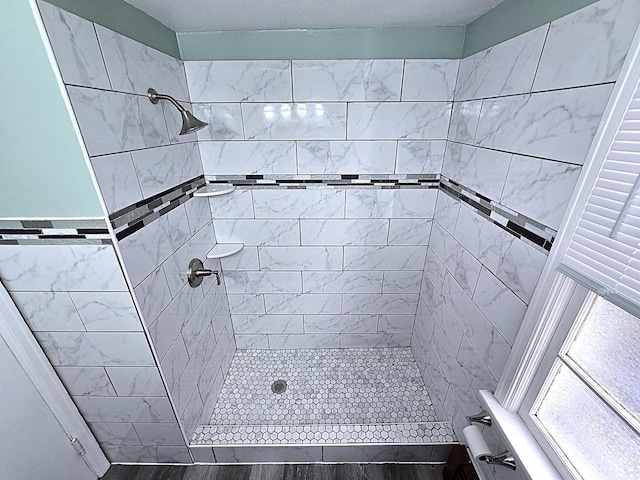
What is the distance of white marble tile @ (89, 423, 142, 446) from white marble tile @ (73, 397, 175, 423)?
1.6 inches

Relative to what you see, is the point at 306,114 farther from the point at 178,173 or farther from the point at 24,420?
the point at 24,420

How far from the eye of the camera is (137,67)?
993mm

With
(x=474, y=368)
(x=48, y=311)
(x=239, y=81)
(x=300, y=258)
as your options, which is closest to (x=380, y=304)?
(x=300, y=258)

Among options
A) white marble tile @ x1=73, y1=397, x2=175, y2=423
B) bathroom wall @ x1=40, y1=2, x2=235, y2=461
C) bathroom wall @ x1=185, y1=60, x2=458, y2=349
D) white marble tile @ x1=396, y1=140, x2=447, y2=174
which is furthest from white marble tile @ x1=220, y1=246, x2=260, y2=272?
white marble tile @ x1=396, y1=140, x2=447, y2=174

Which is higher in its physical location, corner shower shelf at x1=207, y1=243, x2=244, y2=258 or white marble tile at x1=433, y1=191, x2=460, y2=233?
A: white marble tile at x1=433, y1=191, x2=460, y2=233

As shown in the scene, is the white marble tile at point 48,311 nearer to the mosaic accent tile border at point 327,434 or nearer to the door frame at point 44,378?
the door frame at point 44,378

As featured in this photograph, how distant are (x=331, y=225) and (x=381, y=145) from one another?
536 mm

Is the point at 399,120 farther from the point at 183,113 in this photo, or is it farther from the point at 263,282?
the point at 263,282

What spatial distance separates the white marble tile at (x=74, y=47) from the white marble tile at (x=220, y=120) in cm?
58

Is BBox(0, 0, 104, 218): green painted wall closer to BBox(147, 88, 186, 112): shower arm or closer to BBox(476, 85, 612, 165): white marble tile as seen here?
BBox(147, 88, 186, 112): shower arm

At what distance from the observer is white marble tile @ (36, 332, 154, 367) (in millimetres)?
1035

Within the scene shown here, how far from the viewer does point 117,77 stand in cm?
89

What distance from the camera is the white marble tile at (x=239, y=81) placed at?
4.31ft

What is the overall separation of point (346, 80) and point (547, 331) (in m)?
1.32
